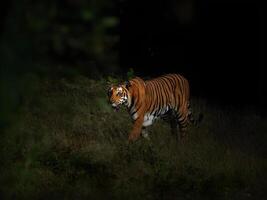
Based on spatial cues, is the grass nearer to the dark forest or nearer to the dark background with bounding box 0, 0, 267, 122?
the dark forest

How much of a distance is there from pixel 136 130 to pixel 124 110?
1809mm

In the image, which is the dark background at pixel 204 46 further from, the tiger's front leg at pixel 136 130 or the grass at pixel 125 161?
the grass at pixel 125 161

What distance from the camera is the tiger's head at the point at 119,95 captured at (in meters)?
11.2

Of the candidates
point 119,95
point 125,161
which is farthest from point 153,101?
point 125,161

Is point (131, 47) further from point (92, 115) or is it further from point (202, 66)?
point (92, 115)

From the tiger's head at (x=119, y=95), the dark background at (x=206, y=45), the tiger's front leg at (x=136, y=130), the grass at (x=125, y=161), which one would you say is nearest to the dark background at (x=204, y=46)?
the dark background at (x=206, y=45)

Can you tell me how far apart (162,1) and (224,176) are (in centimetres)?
683

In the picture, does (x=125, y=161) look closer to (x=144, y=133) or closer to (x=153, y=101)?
(x=144, y=133)

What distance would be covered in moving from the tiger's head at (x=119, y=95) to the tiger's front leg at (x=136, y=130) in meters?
0.39

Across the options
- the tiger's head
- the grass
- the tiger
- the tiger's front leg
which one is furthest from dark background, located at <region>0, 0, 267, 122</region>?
the grass

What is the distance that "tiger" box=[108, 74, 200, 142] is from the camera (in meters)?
11.4

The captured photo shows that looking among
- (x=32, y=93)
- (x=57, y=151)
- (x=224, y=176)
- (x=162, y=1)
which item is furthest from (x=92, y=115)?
(x=32, y=93)

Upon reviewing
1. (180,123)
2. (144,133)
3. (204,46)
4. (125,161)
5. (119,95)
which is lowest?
(125,161)

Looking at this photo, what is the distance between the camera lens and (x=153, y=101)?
38.8 feet
